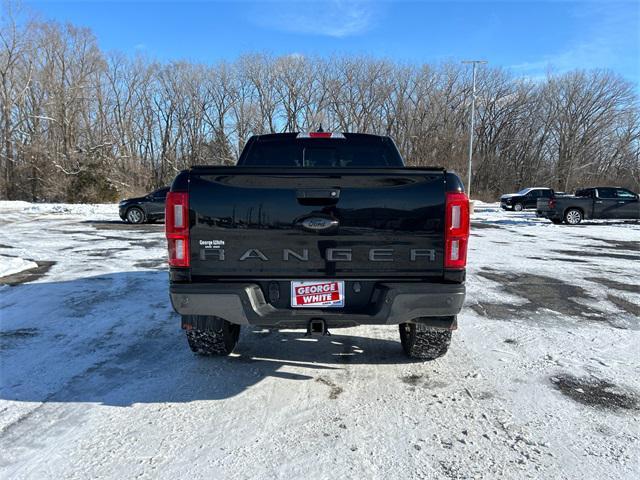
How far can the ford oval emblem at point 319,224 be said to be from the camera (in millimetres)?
3008

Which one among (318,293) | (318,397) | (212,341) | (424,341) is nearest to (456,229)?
(318,293)

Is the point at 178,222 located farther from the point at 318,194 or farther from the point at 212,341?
the point at 212,341

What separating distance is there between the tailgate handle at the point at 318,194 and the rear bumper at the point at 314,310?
693mm

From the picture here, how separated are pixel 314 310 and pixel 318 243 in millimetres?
474

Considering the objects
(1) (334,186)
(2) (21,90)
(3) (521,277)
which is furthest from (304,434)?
(2) (21,90)

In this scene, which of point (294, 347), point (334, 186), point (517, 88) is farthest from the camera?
point (517, 88)

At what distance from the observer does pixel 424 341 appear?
3727 millimetres

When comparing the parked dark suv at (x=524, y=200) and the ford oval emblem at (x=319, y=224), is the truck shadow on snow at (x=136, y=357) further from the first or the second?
the parked dark suv at (x=524, y=200)

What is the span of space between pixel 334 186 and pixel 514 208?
32.0m

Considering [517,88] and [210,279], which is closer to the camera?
Result: [210,279]

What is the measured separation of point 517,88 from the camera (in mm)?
55688

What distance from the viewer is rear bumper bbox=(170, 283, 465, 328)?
298 cm

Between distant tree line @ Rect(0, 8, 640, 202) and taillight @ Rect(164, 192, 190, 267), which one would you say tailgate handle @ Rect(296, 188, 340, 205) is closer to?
taillight @ Rect(164, 192, 190, 267)

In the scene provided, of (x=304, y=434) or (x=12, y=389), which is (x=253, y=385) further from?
(x=12, y=389)
